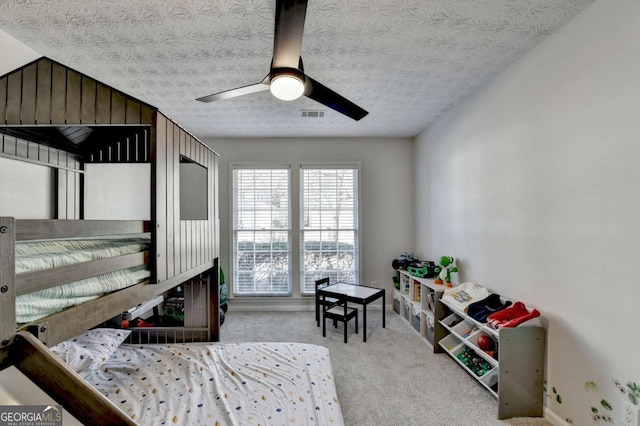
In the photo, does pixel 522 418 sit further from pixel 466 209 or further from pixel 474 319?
pixel 466 209

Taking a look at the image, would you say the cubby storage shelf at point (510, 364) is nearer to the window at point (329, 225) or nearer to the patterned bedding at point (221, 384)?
the patterned bedding at point (221, 384)

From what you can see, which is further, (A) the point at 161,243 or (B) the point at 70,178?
(B) the point at 70,178

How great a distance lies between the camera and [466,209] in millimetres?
3080

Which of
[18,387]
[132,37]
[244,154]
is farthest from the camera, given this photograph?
[244,154]

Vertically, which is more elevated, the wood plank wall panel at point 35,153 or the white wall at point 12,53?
the white wall at point 12,53

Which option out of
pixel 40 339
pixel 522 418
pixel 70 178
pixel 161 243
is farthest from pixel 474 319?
pixel 70 178

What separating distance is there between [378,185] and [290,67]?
339 centimetres

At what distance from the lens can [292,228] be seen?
446 centimetres

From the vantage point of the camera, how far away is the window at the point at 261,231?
4438 millimetres

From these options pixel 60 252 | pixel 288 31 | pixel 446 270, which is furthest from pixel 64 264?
pixel 446 270

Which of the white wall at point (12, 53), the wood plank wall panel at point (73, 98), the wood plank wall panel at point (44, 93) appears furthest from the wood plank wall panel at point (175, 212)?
the white wall at point (12, 53)

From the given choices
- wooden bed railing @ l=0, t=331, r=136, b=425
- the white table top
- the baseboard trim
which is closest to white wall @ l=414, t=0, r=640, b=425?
Answer: the baseboard trim

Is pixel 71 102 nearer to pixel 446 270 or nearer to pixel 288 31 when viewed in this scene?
pixel 288 31

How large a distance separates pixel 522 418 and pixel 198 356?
237 cm
